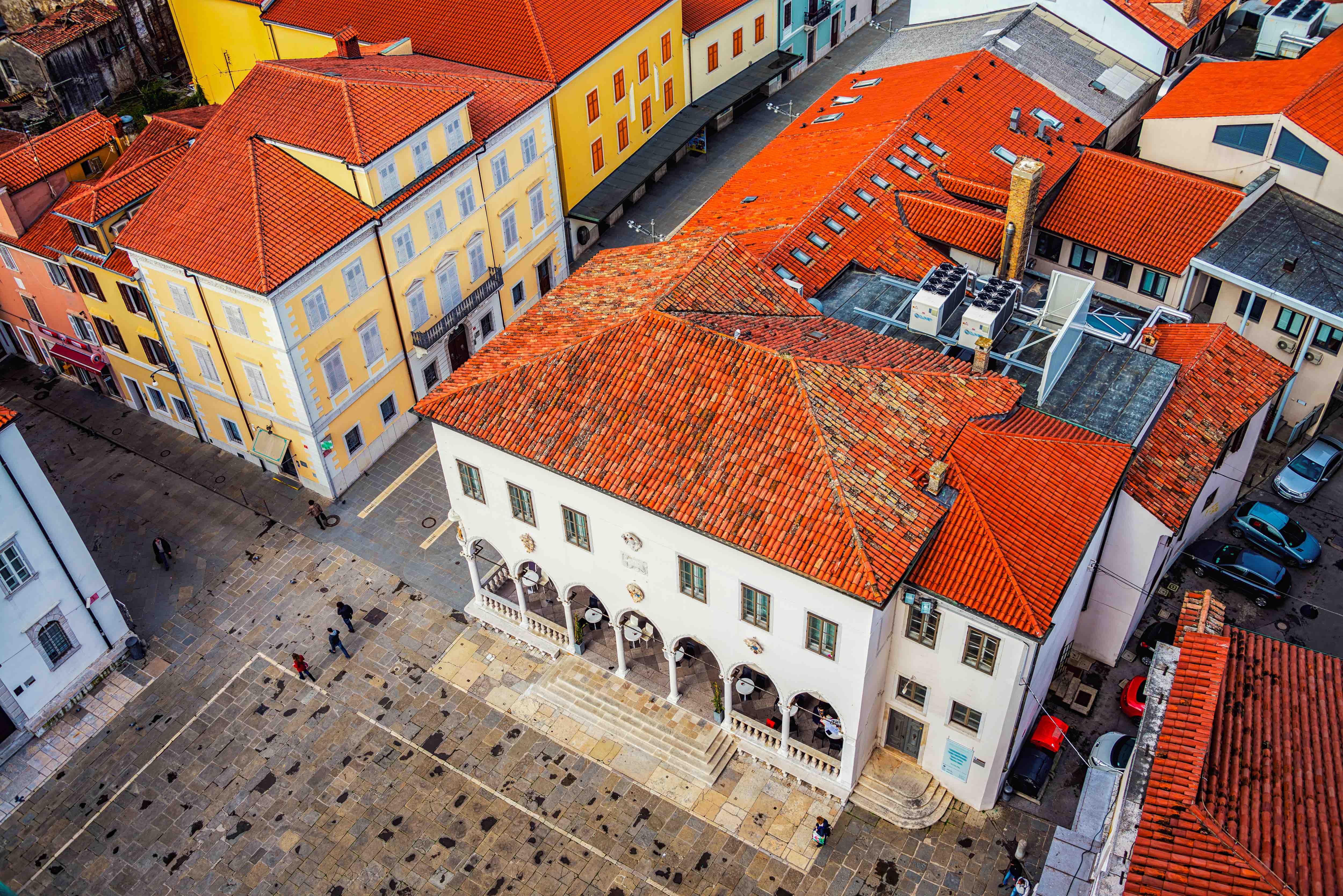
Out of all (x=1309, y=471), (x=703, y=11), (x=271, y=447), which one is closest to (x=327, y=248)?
(x=271, y=447)

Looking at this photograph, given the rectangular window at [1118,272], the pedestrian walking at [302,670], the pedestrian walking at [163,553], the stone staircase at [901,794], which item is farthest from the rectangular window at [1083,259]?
the pedestrian walking at [163,553]

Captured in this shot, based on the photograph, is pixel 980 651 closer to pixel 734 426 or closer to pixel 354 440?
pixel 734 426

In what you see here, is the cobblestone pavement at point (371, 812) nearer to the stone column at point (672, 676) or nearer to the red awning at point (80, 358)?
the stone column at point (672, 676)

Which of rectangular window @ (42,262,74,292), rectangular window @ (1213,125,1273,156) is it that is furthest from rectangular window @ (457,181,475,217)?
rectangular window @ (1213,125,1273,156)

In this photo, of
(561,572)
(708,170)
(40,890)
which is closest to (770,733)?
(561,572)

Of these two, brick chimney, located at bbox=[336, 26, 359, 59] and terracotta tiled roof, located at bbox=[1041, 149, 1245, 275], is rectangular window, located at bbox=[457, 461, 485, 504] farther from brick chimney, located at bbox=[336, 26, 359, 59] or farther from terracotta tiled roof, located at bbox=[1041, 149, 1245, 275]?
terracotta tiled roof, located at bbox=[1041, 149, 1245, 275]

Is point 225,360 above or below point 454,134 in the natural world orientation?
below
